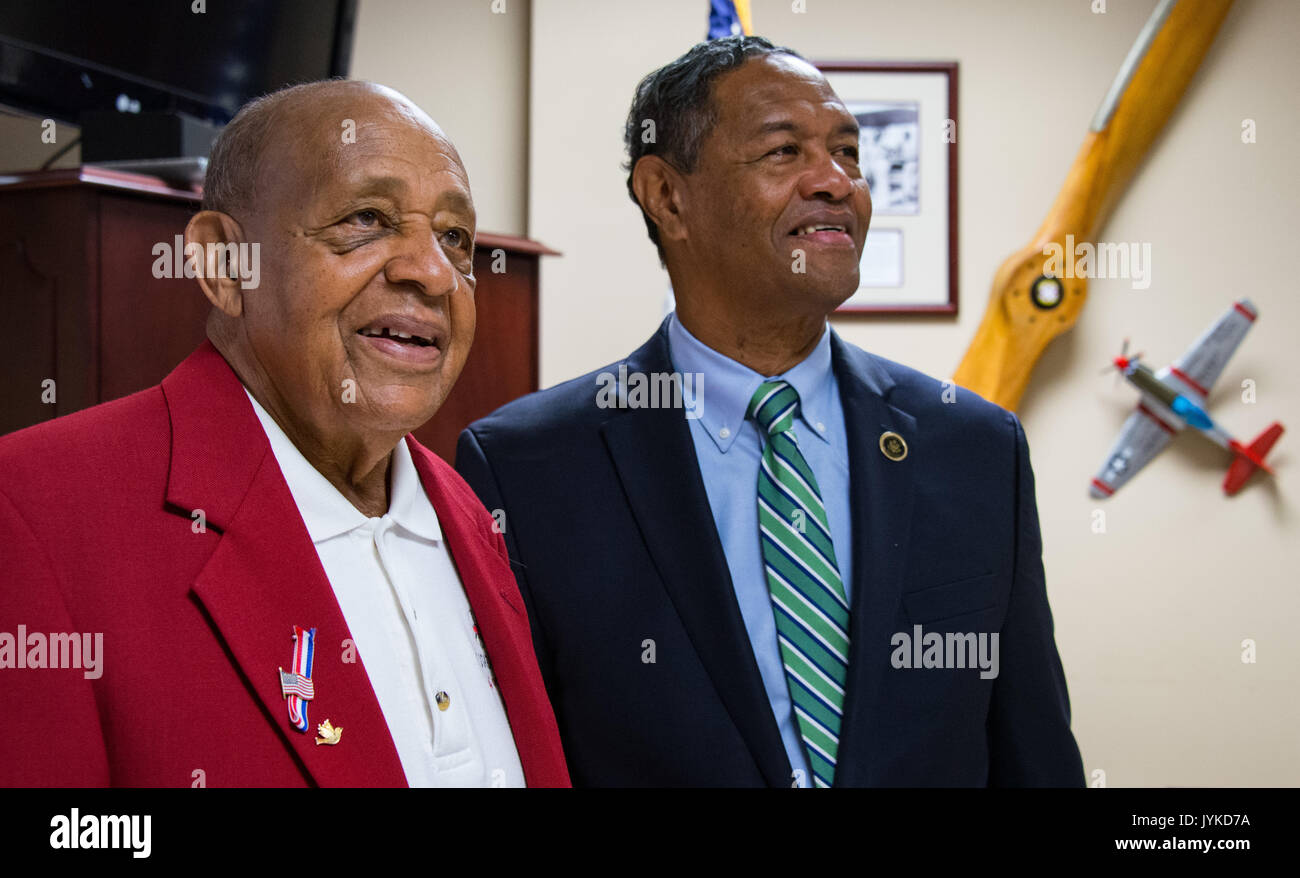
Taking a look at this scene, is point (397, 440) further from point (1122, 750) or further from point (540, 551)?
point (1122, 750)

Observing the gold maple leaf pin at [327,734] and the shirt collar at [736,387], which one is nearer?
the gold maple leaf pin at [327,734]

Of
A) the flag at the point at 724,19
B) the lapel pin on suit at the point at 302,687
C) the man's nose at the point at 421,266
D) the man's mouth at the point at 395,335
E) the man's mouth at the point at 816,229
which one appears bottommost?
the lapel pin on suit at the point at 302,687

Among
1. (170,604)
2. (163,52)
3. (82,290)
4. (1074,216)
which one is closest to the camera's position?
(170,604)

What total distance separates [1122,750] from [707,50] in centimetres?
252

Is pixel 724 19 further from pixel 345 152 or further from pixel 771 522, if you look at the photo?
pixel 345 152

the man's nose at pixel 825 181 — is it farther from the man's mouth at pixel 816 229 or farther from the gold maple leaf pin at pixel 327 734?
the gold maple leaf pin at pixel 327 734

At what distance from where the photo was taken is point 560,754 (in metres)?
1.04

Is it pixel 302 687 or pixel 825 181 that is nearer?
pixel 302 687

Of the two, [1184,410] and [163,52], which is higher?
[163,52]

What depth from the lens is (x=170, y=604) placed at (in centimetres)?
78

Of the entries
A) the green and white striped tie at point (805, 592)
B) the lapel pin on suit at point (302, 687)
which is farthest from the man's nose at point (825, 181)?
the lapel pin on suit at point (302, 687)

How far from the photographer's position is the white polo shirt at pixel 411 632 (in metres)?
0.89

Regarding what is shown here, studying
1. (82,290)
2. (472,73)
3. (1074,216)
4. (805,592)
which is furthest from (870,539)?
(472,73)

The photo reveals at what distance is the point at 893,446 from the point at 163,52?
130 cm
